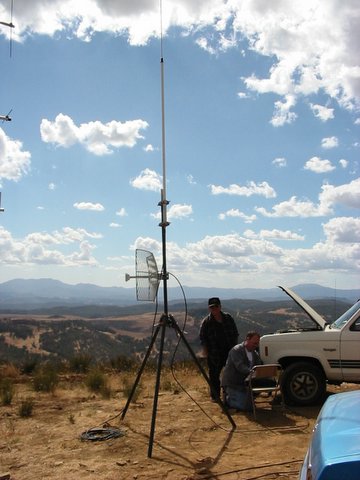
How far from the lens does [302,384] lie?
27.3 ft

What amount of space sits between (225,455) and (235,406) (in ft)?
7.16

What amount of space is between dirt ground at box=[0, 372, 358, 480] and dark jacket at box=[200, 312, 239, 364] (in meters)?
0.89

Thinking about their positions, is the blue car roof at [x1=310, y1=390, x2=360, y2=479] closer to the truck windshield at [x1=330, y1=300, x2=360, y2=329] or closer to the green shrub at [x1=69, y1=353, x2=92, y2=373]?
the truck windshield at [x1=330, y1=300, x2=360, y2=329]

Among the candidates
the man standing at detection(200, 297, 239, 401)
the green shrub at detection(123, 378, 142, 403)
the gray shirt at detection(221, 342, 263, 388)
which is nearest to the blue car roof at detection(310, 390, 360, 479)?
the gray shirt at detection(221, 342, 263, 388)

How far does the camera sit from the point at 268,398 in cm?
904

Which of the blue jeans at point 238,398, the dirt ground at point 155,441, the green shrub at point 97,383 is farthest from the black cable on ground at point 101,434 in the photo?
the green shrub at point 97,383

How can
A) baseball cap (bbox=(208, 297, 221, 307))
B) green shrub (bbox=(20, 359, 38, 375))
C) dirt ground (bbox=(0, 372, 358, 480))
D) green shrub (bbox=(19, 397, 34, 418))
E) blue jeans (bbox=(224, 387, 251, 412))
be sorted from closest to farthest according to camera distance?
dirt ground (bbox=(0, 372, 358, 480)) < blue jeans (bbox=(224, 387, 251, 412)) < green shrub (bbox=(19, 397, 34, 418)) < baseball cap (bbox=(208, 297, 221, 307)) < green shrub (bbox=(20, 359, 38, 375))

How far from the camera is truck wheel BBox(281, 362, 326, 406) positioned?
827 cm

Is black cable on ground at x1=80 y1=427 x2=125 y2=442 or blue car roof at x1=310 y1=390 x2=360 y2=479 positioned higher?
blue car roof at x1=310 y1=390 x2=360 y2=479

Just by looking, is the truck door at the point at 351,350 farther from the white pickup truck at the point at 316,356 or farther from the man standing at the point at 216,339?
the man standing at the point at 216,339

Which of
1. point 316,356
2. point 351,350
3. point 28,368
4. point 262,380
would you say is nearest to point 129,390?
point 262,380

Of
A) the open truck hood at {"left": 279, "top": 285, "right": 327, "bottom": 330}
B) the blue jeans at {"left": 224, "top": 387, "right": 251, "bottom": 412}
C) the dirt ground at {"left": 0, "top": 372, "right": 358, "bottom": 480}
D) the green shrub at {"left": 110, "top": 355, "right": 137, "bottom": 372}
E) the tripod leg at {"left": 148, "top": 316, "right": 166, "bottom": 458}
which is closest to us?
the dirt ground at {"left": 0, "top": 372, "right": 358, "bottom": 480}

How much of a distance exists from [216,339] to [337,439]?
6.03 meters

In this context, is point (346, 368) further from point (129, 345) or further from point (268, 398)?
point (129, 345)
